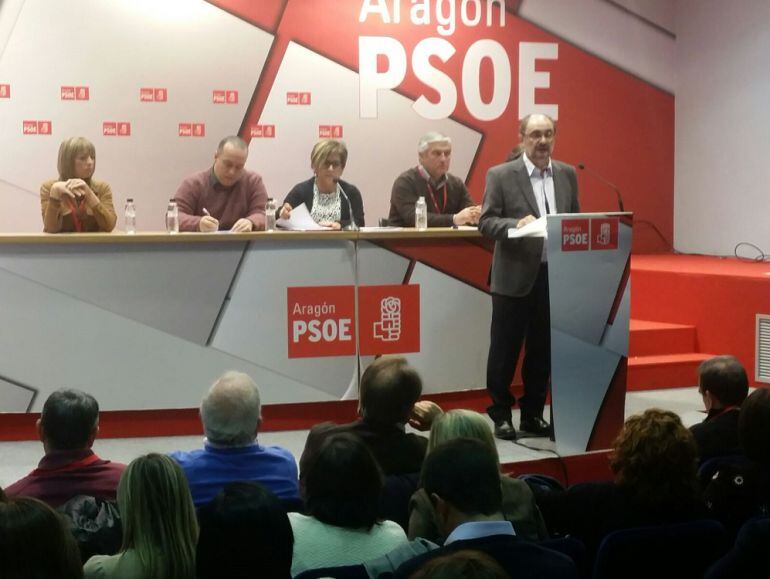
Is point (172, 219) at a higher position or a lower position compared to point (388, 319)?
higher

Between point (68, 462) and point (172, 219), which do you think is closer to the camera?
point (68, 462)

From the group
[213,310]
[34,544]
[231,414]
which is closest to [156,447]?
[213,310]

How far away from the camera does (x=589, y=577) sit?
2.52 metres

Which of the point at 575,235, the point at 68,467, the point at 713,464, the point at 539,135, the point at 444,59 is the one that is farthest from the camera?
the point at 444,59

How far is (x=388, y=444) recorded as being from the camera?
10.6 feet

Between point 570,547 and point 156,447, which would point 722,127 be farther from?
point 570,547

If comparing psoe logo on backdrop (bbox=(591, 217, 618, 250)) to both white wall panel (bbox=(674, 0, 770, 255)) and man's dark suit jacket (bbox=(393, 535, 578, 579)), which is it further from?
white wall panel (bbox=(674, 0, 770, 255))

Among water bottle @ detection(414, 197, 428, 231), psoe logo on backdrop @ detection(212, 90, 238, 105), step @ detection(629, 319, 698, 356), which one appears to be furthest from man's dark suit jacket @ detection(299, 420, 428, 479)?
psoe logo on backdrop @ detection(212, 90, 238, 105)

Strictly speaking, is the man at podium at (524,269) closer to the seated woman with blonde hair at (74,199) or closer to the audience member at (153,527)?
the seated woman with blonde hair at (74,199)

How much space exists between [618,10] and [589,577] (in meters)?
→ 7.23

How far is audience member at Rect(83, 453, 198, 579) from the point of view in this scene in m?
2.26

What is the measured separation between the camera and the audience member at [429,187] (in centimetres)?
656

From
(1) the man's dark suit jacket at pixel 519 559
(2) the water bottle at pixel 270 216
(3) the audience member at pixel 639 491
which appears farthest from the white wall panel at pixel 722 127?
(1) the man's dark suit jacket at pixel 519 559

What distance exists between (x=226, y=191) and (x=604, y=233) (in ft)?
7.52
